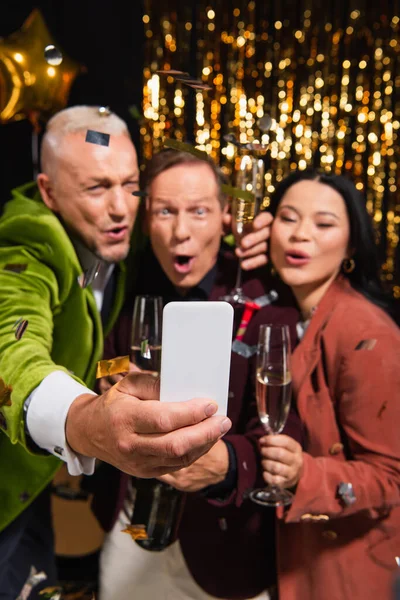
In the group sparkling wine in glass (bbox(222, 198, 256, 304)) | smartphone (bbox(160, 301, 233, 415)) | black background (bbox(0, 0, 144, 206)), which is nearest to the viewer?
smartphone (bbox(160, 301, 233, 415))

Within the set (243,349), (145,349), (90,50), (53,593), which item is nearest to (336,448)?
(243,349)

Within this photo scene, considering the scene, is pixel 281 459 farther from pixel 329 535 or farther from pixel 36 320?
pixel 36 320

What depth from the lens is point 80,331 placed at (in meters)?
0.74

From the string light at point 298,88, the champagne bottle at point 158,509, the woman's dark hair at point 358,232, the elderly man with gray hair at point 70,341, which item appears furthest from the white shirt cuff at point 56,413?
the string light at point 298,88

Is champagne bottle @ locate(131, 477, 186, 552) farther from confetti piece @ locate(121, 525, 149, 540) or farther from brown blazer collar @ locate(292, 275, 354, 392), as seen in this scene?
brown blazer collar @ locate(292, 275, 354, 392)

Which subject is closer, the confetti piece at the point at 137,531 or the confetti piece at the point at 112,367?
the confetti piece at the point at 112,367

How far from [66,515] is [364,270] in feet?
2.58

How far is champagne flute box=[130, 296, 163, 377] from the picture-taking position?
706 mm

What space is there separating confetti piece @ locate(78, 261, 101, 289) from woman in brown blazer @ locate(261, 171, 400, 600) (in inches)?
9.4

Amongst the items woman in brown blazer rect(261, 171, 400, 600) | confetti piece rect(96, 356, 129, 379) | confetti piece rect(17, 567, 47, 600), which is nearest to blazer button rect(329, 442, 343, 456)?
woman in brown blazer rect(261, 171, 400, 600)

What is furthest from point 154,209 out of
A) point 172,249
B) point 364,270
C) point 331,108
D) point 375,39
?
point 375,39

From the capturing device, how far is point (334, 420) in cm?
80

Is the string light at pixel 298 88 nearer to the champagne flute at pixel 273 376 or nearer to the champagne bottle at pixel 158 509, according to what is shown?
the champagne flute at pixel 273 376

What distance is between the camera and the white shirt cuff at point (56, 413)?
595 millimetres
